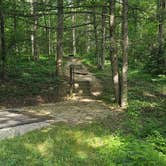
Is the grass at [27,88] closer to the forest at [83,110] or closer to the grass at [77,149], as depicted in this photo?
the forest at [83,110]

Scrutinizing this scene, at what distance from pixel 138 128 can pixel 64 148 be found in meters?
2.86

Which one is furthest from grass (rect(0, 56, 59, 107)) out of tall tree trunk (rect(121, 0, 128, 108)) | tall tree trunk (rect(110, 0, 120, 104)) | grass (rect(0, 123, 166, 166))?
grass (rect(0, 123, 166, 166))

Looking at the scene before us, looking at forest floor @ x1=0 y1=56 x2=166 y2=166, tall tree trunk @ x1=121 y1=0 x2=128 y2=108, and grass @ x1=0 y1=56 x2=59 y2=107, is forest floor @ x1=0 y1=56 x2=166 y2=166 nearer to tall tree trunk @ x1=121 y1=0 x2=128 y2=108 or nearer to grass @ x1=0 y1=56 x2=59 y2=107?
grass @ x1=0 y1=56 x2=59 y2=107

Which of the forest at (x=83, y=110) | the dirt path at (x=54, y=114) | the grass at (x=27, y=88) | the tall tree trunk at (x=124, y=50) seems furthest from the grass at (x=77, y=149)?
the grass at (x=27, y=88)

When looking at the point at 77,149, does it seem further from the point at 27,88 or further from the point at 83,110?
the point at 27,88

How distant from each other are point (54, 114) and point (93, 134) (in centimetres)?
281

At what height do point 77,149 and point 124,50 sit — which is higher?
point 124,50

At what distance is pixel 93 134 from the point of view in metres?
9.23

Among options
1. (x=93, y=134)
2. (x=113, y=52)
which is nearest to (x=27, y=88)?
(x=113, y=52)

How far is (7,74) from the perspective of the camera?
1778 cm

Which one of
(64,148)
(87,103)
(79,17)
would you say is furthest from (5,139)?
(79,17)

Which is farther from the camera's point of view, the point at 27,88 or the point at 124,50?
the point at 27,88

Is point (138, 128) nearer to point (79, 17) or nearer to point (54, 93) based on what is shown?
point (54, 93)

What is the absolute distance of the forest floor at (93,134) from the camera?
7.34 meters
